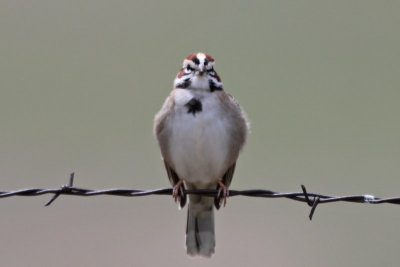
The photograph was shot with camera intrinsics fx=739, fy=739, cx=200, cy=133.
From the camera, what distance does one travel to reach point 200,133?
6270 mm

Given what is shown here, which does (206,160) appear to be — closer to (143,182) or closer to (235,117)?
(235,117)

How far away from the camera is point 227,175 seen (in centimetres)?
676

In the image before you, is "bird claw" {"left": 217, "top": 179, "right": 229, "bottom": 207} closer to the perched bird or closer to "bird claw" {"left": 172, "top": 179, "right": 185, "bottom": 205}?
the perched bird

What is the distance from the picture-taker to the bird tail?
659 centimetres

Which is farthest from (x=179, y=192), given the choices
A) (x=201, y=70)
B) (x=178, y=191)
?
(x=201, y=70)

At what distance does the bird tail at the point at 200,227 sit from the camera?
259 inches

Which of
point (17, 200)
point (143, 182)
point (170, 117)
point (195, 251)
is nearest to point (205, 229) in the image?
point (195, 251)

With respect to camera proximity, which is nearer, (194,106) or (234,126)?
(194,106)

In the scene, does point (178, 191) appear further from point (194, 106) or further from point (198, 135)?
point (194, 106)

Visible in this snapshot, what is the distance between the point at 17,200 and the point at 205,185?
15.0ft

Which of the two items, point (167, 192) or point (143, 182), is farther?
point (143, 182)

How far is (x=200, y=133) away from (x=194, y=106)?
24 cm

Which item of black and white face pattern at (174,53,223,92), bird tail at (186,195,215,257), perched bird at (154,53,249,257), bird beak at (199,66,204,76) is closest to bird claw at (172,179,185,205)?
perched bird at (154,53,249,257)

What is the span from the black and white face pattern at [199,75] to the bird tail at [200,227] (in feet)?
3.35
